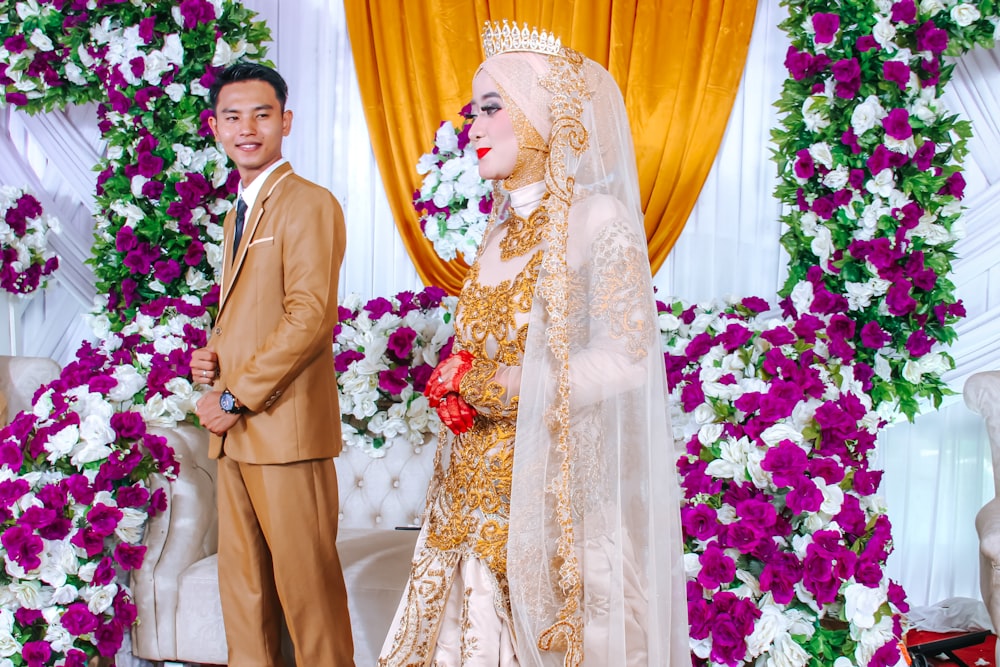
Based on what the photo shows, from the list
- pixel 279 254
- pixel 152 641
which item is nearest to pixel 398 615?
pixel 279 254

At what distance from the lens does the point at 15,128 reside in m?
4.60

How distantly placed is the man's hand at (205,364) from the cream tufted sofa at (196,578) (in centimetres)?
73

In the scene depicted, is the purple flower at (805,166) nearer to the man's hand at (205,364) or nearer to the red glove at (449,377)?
the red glove at (449,377)

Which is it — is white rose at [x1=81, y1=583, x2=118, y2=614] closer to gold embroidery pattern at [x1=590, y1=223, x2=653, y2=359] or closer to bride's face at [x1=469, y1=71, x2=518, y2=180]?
bride's face at [x1=469, y1=71, x2=518, y2=180]

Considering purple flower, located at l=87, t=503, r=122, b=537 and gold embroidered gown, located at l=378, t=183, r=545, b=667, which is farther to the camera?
purple flower, located at l=87, t=503, r=122, b=537

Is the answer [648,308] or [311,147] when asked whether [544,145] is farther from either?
[311,147]

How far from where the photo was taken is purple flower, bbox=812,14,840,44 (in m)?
3.02

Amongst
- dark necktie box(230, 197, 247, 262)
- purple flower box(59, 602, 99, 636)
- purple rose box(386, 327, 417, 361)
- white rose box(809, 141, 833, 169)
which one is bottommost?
purple flower box(59, 602, 99, 636)

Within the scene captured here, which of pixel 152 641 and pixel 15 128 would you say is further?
pixel 15 128

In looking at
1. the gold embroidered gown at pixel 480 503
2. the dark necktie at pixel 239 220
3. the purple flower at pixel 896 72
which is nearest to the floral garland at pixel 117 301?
the dark necktie at pixel 239 220

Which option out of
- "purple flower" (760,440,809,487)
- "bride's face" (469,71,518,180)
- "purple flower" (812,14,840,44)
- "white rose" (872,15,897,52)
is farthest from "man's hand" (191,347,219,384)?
"white rose" (872,15,897,52)

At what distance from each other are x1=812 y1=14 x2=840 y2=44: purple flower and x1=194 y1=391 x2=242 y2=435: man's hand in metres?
2.15

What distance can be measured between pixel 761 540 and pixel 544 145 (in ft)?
3.96

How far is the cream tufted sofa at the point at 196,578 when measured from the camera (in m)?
2.80
